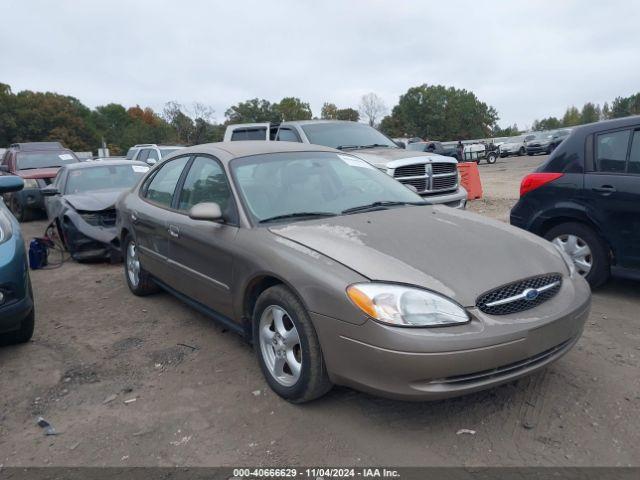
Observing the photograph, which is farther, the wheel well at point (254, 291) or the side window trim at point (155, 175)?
the side window trim at point (155, 175)

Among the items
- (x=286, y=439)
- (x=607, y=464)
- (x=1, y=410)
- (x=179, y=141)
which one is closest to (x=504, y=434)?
(x=607, y=464)

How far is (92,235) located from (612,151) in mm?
6378

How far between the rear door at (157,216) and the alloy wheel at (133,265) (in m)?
0.28

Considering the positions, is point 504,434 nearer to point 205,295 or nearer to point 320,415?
point 320,415

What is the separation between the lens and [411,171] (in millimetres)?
7574

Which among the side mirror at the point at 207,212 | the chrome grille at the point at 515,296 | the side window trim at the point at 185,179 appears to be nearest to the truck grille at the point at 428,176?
the side window trim at the point at 185,179

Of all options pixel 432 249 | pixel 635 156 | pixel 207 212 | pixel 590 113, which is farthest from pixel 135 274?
pixel 590 113

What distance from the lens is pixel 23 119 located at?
182 feet

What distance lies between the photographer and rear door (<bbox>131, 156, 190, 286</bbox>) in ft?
14.8

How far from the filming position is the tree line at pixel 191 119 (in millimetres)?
53906

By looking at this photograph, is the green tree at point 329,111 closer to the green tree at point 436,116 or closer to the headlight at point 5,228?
the green tree at point 436,116

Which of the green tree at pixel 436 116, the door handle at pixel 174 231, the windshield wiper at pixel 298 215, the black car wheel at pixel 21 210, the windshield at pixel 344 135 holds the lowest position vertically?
the black car wheel at pixel 21 210

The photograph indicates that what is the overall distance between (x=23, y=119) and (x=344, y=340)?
63.3m

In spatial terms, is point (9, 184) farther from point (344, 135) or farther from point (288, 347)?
point (344, 135)
